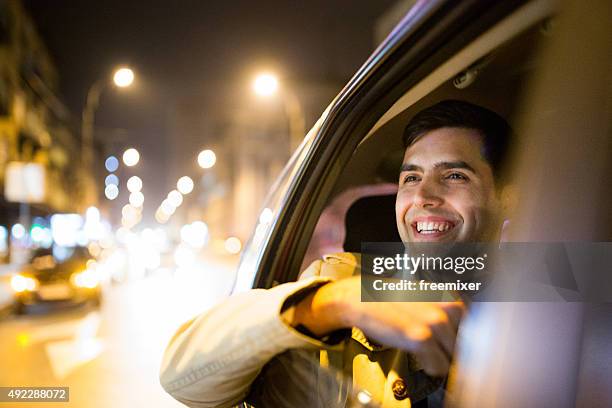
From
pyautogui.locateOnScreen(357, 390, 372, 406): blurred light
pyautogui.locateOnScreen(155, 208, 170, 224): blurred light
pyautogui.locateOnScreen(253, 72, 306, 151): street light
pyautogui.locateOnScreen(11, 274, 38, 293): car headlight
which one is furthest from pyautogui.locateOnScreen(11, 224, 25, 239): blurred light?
pyautogui.locateOnScreen(155, 208, 170, 224): blurred light

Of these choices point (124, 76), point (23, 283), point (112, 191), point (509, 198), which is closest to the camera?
point (509, 198)

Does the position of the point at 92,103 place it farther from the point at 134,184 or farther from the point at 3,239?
the point at 134,184

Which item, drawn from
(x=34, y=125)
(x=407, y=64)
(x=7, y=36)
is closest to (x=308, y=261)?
(x=407, y=64)

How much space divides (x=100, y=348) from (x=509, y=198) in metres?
7.10

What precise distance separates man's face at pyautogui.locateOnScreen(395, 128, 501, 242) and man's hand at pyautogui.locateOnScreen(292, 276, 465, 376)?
0.26 meters

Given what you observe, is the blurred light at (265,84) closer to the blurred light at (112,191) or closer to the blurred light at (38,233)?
the blurred light at (38,233)

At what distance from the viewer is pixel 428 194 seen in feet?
4.99

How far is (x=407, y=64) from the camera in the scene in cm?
142

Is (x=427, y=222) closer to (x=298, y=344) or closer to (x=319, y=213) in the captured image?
(x=298, y=344)

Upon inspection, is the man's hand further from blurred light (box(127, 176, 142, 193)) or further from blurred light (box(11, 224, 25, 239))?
blurred light (box(127, 176, 142, 193))

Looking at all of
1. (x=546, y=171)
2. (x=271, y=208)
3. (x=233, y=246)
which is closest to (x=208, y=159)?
(x=233, y=246)

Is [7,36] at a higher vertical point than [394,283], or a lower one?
higher

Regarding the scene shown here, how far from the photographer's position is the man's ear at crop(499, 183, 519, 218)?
127 cm

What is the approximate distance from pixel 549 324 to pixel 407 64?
0.64m
